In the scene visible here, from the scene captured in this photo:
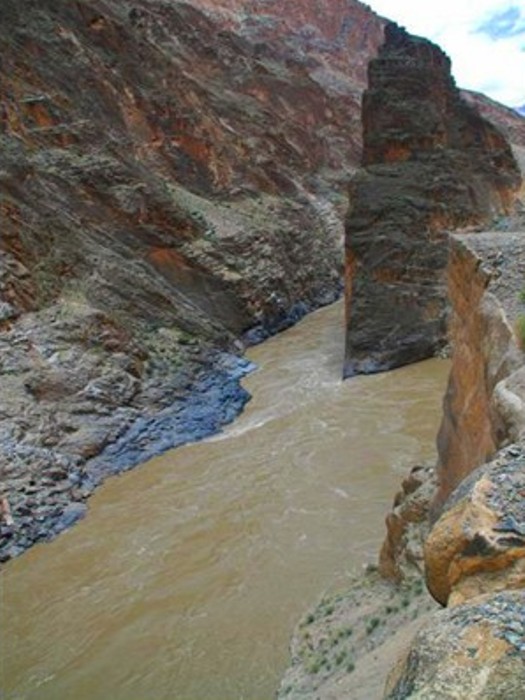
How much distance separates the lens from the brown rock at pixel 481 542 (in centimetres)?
329

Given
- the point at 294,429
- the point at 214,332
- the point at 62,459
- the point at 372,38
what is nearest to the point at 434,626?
the point at 62,459

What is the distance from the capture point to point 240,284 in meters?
25.7

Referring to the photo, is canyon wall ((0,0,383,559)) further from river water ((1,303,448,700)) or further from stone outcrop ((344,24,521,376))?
stone outcrop ((344,24,521,376))

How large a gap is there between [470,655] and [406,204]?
19564 millimetres

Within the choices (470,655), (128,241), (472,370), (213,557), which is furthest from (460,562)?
(128,241)

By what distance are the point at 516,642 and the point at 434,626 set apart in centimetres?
31

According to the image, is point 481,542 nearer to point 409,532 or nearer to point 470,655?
point 470,655

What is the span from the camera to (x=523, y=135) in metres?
77.9

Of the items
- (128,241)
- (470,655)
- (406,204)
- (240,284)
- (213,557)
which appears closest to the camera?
(470,655)

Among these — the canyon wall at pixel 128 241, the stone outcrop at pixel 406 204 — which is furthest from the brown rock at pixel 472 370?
the stone outcrop at pixel 406 204

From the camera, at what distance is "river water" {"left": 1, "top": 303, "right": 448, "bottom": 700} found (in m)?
8.39

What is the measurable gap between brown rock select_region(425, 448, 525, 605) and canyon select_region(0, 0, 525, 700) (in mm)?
12

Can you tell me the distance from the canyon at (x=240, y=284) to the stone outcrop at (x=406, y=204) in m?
0.06

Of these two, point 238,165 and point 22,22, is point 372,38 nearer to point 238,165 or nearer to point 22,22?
point 238,165
